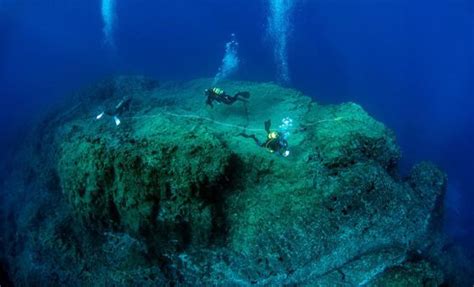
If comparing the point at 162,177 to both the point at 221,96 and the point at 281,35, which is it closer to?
the point at 221,96

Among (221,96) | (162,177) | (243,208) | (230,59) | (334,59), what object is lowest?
(243,208)

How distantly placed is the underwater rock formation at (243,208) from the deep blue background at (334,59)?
1146 centimetres

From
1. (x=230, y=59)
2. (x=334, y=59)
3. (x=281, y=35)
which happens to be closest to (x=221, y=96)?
(x=281, y=35)

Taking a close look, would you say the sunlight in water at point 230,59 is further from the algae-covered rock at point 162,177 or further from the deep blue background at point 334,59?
the algae-covered rock at point 162,177

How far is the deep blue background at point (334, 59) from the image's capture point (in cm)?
2084

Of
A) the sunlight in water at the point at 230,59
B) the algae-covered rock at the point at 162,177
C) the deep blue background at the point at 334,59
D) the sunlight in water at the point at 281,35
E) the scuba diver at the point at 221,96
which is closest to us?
the algae-covered rock at the point at 162,177

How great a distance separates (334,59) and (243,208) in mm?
24111

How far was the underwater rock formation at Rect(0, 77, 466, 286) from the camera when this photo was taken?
367 cm

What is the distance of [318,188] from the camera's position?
3842mm

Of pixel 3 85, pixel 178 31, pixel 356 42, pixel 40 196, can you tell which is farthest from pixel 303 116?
pixel 3 85

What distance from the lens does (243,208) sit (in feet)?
12.5

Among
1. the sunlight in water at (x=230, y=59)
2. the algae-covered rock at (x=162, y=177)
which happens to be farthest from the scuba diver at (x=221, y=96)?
the sunlight in water at (x=230, y=59)

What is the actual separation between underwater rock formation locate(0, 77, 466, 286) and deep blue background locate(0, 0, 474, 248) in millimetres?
11462

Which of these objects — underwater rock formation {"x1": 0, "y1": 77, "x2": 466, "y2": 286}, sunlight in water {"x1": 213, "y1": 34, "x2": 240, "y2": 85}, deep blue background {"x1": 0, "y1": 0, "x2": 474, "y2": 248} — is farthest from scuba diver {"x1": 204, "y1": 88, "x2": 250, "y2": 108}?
sunlight in water {"x1": 213, "y1": 34, "x2": 240, "y2": 85}
